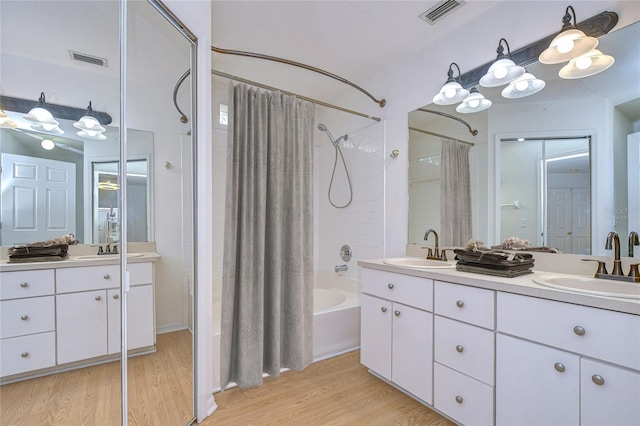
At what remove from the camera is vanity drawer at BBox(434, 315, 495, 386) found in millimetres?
1431

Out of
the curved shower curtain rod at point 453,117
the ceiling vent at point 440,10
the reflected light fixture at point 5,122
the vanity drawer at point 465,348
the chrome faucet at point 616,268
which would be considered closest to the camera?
the reflected light fixture at point 5,122

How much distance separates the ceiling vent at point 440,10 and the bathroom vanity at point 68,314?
2.35 m

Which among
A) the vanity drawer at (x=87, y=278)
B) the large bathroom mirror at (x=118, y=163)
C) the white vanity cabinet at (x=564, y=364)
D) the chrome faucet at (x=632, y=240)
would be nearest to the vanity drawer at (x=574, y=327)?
the white vanity cabinet at (x=564, y=364)

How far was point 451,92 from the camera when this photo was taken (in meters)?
2.10

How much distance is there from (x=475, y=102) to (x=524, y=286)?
4.50ft

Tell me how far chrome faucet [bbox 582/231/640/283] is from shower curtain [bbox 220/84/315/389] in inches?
67.1

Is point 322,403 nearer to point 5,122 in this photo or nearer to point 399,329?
point 399,329

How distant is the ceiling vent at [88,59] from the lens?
44.3 inches

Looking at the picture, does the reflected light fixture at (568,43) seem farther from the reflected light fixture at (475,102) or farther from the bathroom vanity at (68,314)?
the bathroom vanity at (68,314)

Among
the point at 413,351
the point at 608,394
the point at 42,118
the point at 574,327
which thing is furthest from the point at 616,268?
the point at 42,118

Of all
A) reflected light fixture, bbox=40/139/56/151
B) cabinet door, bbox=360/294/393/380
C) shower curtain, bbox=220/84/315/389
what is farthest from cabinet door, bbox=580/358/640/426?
reflected light fixture, bbox=40/139/56/151

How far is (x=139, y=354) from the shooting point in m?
1.33

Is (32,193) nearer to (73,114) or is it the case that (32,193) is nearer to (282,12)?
(73,114)

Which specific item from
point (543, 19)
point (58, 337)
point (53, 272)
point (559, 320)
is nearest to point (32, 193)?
point (53, 272)
